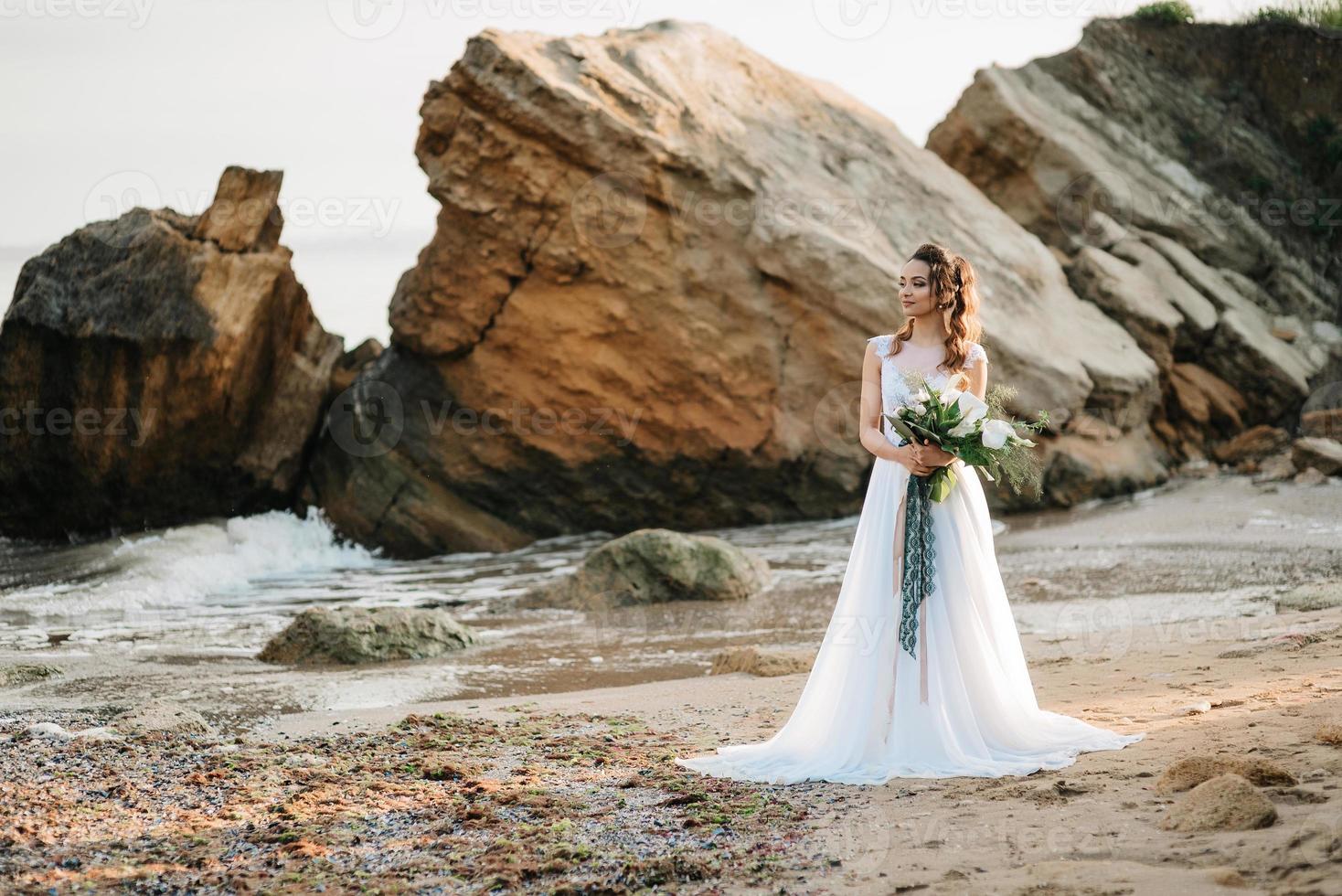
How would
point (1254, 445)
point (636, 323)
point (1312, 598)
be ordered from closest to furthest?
point (1312, 598) → point (636, 323) → point (1254, 445)

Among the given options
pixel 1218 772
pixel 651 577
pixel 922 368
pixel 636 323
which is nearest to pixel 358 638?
pixel 651 577

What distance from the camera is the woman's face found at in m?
5.63

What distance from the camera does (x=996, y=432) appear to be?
5266 millimetres

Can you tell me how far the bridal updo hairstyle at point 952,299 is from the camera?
5660 millimetres

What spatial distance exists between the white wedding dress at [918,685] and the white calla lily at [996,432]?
0.38 metres

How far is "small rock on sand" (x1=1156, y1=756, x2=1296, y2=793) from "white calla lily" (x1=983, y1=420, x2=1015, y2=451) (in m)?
1.43

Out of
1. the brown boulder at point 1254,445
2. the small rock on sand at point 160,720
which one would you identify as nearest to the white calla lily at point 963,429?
the small rock on sand at point 160,720

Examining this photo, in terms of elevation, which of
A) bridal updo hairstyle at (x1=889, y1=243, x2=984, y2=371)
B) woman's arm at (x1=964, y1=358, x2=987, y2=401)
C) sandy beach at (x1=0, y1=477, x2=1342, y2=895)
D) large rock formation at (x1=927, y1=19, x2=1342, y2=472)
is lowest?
sandy beach at (x1=0, y1=477, x2=1342, y2=895)

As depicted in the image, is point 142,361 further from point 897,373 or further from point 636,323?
point 897,373

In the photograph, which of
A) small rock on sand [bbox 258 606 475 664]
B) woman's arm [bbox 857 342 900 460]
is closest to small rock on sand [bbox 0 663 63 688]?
small rock on sand [bbox 258 606 475 664]

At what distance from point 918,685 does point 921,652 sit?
0.14 metres

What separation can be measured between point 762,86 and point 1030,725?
12.8 meters

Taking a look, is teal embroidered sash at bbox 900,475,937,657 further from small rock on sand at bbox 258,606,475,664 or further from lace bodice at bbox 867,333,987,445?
small rock on sand at bbox 258,606,475,664

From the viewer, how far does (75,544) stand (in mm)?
15469
